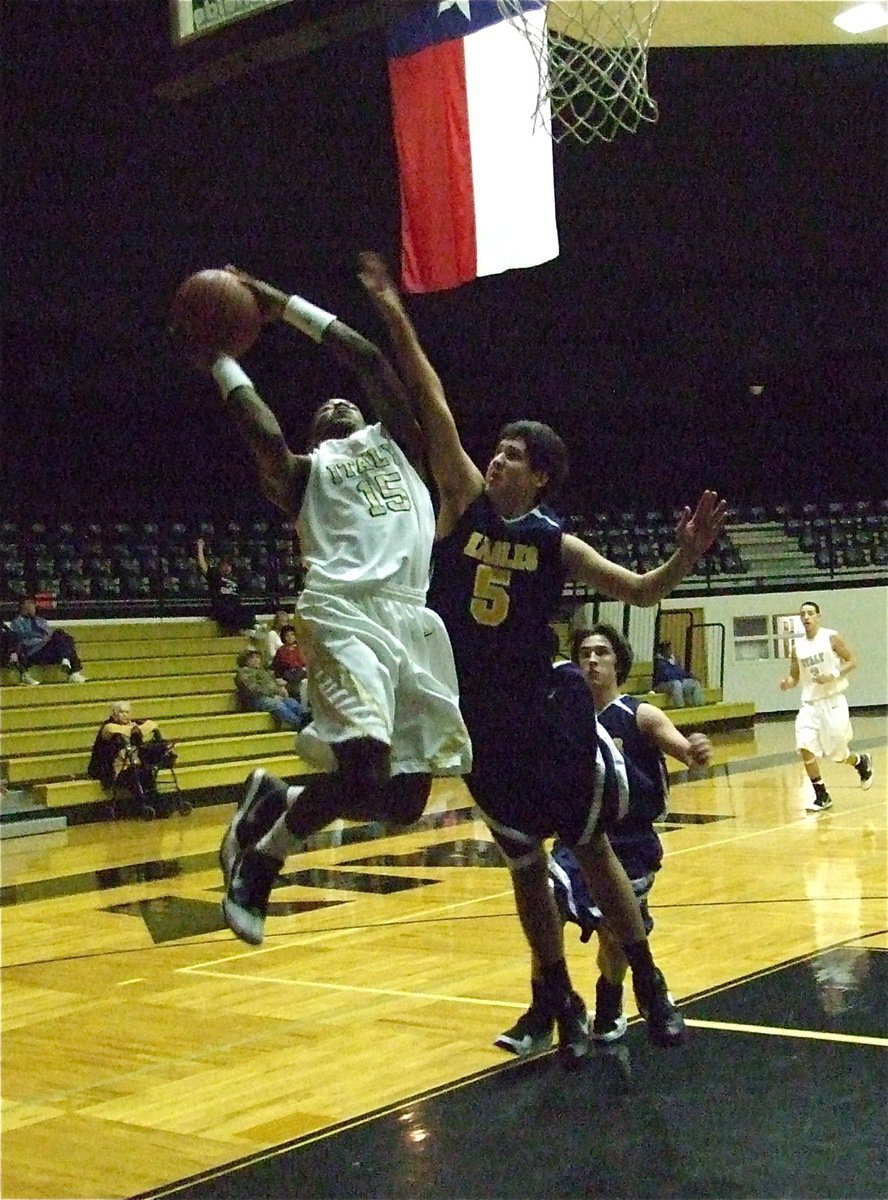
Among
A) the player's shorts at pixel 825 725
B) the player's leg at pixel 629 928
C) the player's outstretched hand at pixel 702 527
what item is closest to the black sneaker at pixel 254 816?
Result: the player's leg at pixel 629 928

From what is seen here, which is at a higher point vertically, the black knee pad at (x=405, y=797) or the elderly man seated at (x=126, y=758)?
the black knee pad at (x=405, y=797)

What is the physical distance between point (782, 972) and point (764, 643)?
14454 millimetres

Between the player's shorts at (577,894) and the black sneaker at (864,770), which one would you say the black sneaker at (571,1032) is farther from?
the black sneaker at (864,770)

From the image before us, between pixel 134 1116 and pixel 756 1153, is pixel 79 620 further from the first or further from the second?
pixel 756 1153

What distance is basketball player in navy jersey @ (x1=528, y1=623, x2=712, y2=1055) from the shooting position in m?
4.17

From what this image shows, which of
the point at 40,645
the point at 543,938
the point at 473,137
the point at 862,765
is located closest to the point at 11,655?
the point at 40,645

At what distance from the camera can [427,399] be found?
11.8ft

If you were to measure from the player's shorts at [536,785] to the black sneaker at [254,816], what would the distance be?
55 cm

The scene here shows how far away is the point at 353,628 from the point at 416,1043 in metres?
1.75

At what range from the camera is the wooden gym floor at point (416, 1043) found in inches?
127

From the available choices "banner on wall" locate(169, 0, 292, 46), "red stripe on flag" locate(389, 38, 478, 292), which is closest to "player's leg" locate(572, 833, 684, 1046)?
"banner on wall" locate(169, 0, 292, 46)

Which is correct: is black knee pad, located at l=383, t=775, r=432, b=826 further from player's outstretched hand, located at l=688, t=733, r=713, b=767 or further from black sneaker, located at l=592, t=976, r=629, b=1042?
black sneaker, located at l=592, t=976, r=629, b=1042

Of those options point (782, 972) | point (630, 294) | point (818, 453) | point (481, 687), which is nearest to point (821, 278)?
point (630, 294)

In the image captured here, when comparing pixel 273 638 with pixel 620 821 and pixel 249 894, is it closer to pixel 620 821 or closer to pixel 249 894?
pixel 620 821
